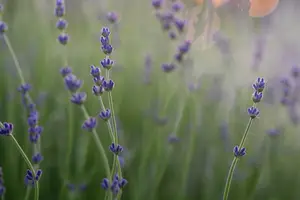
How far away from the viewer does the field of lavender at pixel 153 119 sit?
156 centimetres

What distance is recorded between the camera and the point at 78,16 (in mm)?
3188

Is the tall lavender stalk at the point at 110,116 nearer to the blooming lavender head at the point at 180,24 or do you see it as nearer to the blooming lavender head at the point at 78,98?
the blooming lavender head at the point at 78,98

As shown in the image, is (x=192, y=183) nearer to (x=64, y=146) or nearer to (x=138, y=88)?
(x=64, y=146)

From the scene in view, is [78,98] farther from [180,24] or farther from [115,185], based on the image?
[180,24]

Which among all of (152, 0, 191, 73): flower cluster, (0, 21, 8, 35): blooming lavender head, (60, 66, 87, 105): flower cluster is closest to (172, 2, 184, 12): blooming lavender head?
(152, 0, 191, 73): flower cluster

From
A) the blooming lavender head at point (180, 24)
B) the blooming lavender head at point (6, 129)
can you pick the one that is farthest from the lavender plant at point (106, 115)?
the blooming lavender head at point (180, 24)

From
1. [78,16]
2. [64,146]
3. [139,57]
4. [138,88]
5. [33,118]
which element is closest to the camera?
[33,118]

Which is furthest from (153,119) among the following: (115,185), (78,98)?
(115,185)

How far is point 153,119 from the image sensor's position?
1.92 m

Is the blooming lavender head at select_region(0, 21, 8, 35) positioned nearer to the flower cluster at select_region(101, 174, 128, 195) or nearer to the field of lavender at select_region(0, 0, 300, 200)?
the field of lavender at select_region(0, 0, 300, 200)

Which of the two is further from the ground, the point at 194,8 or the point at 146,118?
the point at 194,8

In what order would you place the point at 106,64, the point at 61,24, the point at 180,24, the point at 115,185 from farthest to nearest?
the point at 180,24 < the point at 61,24 < the point at 106,64 < the point at 115,185

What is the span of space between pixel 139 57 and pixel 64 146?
1173mm

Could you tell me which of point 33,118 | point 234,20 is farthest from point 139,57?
point 33,118
